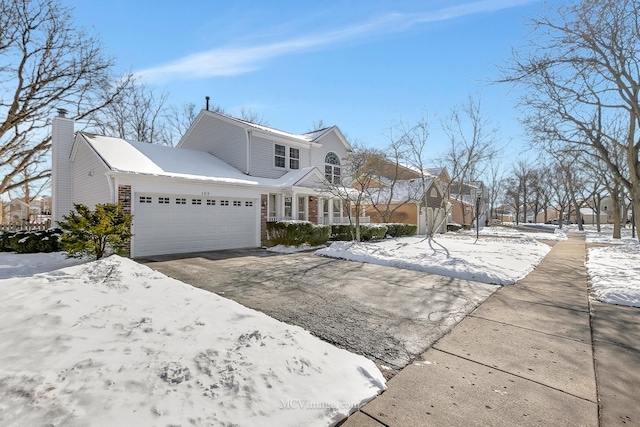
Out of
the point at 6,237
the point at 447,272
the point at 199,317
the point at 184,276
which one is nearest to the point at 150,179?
the point at 184,276

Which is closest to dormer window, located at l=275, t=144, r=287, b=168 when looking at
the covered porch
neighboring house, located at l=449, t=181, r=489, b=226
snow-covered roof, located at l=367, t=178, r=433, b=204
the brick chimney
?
the covered porch

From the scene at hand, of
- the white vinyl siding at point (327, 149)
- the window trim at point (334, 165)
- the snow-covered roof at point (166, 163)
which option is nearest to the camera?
the snow-covered roof at point (166, 163)

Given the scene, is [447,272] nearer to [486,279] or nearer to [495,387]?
[486,279]

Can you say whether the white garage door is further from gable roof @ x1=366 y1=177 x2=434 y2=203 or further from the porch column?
gable roof @ x1=366 y1=177 x2=434 y2=203

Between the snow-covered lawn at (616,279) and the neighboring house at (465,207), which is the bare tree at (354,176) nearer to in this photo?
the snow-covered lawn at (616,279)

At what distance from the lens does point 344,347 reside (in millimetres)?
3615

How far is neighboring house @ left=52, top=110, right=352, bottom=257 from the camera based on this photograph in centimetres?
1045

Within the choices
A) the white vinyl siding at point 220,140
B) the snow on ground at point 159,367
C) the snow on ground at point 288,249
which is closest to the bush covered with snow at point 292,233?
the snow on ground at point 288,249

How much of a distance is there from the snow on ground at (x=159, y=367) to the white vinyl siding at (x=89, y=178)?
24.8ft

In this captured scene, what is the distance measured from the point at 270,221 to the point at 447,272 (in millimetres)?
7984

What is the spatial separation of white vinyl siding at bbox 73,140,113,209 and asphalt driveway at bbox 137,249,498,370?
11.2ft

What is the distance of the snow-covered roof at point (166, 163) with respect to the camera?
10667 millimetres

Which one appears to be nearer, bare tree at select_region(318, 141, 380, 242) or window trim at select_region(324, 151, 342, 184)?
bare tree at select_region(318, 141, 380, 242)

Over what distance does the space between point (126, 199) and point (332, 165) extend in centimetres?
1202
